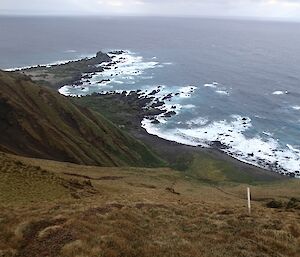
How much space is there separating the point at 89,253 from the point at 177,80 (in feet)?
561

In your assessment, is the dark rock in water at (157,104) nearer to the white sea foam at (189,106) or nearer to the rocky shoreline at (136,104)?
the rocky shoreline at (136,104)

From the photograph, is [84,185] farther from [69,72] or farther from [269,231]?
[69,72]

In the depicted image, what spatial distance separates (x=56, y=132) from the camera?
77.0 m

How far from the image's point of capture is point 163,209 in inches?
1233

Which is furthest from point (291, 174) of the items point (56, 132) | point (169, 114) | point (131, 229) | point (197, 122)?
point (131, 229)

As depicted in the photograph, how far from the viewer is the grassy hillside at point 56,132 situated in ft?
237

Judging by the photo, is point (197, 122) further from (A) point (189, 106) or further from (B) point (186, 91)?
(B) point (186, 91)

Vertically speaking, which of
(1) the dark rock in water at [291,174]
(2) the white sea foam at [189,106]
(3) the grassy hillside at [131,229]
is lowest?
(2) the white sea foam at [189,106]

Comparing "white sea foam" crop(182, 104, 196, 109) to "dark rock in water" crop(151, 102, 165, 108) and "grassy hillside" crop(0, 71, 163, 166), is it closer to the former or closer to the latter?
"dark rock in water" crop(151, 102, 165, 108)

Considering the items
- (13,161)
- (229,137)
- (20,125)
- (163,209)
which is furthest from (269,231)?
(229,137)

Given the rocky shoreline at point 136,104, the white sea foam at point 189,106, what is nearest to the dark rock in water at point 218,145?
the rocky shoreline at point 136,104

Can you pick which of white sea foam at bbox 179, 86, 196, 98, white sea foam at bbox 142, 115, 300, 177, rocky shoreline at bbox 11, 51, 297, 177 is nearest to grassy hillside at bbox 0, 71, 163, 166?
rocky shoreline at bbox 11, 51, 297, 177

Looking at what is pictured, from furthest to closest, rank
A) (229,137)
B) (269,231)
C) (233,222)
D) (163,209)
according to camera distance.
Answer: (229,137) → (163,209) → (233,222) → (269,231)

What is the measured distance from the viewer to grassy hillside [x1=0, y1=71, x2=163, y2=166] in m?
72.4
